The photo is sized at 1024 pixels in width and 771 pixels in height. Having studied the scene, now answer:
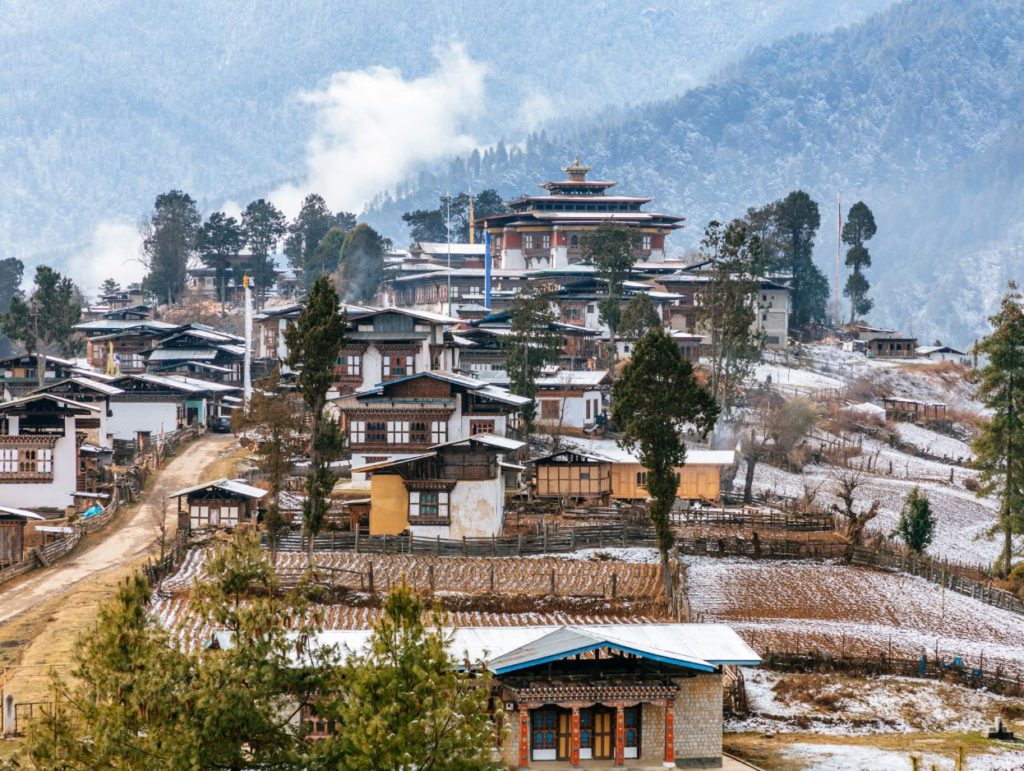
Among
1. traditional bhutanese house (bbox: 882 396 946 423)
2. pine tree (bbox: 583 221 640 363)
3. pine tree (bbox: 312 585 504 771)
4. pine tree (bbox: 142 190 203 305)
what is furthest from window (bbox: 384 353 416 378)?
pine tree (bbox: 142 190 203 305)

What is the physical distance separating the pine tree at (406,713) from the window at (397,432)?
47.4m

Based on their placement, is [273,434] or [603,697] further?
[273,434]

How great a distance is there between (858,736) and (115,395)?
58524mm

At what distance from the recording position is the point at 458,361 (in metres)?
98.1

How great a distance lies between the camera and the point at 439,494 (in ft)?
214

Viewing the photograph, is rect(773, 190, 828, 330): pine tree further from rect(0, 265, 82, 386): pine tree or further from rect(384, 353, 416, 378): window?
rect(0, 265, 82, 386): pine tree

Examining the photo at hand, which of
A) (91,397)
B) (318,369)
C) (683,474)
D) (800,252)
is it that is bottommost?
(683,474)

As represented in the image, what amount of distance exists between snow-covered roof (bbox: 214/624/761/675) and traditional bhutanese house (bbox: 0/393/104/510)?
117ft

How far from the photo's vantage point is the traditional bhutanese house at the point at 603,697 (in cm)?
3894

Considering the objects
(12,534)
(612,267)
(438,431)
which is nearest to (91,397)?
(438,431)

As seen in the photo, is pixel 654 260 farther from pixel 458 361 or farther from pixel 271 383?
pixel 271 383

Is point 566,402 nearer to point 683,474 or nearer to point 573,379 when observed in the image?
point 573,379

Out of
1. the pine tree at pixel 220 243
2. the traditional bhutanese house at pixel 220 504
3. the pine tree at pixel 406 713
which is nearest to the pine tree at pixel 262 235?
the pine tree at pixel 220 243

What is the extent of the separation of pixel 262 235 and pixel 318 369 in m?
90.7
